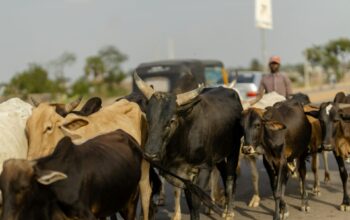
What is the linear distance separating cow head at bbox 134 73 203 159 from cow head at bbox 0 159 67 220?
6.14 feet

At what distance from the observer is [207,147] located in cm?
812

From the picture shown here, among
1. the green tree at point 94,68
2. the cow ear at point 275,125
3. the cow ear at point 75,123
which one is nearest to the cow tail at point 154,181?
the cow ear at point 75,123

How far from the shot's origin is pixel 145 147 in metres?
7.09

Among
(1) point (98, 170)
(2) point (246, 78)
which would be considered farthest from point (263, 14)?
(1) point (98, 170)

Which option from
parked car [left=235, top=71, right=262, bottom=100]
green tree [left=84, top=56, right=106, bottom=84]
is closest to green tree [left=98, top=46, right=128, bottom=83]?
green tree [left=84, top=56, right=106, bottom=84]

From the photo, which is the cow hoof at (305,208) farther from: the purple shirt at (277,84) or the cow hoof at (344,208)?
the purple shirt at (277,84)

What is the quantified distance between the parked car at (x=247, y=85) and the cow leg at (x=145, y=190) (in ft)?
46.8

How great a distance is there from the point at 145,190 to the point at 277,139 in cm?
209

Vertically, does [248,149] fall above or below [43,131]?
below

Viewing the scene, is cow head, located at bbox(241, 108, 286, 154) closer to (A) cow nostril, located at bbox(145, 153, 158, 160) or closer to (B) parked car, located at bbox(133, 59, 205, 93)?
(A) cow nostril, located at bbox(145, 153, 158, 160)

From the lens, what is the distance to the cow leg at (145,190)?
24.7 ft

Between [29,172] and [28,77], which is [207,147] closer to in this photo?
[29,172]

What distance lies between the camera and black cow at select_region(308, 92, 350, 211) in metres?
9.54

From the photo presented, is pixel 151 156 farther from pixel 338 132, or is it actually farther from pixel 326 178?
pixel 326 178
